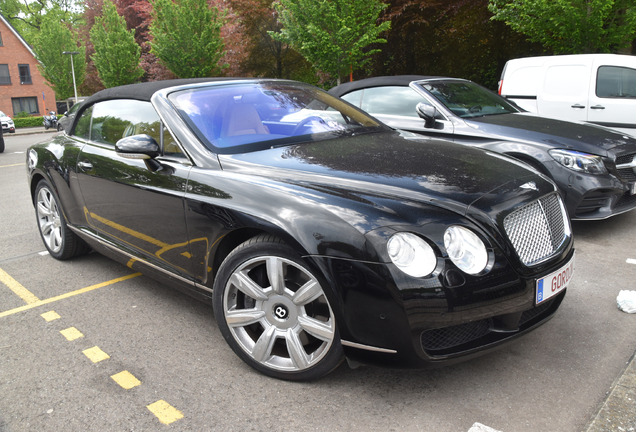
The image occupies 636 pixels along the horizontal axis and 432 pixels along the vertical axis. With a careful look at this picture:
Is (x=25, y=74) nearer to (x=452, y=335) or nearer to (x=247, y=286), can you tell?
(x=247, y=286)

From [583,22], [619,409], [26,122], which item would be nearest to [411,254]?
[619,409]

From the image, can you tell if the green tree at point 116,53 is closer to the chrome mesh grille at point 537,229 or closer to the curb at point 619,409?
the chrome mesh grille at point 537,229

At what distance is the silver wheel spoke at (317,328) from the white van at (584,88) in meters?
7.17

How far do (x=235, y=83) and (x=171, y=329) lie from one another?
1.71 meters

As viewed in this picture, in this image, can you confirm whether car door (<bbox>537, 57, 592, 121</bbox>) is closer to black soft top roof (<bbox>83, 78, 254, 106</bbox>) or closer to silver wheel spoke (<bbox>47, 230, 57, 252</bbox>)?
black soft top roof (<bbox>83, 78, 254, 106</bbox>)

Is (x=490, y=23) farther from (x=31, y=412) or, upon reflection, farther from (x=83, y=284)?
(x=31, y=412)

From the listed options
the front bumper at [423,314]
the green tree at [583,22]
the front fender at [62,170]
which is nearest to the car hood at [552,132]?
the front bumper at [423,314]

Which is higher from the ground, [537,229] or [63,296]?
[537,229]

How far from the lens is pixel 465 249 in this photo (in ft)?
7.66

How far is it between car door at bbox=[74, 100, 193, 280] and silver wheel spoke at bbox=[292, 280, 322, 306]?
0.86 m

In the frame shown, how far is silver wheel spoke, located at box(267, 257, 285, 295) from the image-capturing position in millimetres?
2586

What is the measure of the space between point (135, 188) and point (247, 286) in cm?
119

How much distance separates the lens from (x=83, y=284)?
4211mm

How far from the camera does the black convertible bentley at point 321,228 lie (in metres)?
2.29
